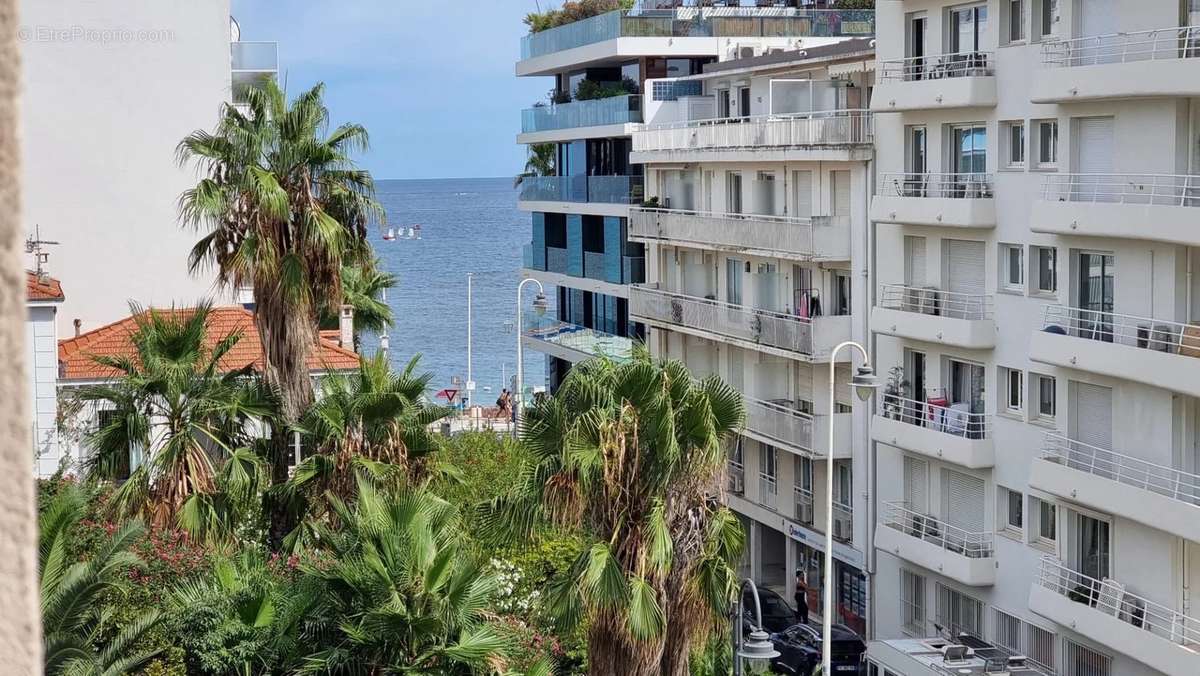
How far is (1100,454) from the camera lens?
2989 cm

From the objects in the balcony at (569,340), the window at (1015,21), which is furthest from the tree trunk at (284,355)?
the balcony at (569,340)

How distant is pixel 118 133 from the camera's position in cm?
4228

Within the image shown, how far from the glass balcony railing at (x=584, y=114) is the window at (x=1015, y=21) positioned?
23.6 metres

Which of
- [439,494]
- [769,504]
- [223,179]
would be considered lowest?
[769,504]

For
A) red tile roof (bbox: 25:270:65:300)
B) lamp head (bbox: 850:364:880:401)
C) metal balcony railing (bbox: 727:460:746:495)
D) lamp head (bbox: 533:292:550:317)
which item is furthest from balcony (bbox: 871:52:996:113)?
lamp head (bbox: 533:292:550:317)

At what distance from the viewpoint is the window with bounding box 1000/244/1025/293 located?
110 ft

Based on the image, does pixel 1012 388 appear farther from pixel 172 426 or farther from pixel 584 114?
pixel 584 114

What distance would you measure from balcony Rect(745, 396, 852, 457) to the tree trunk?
15.3 m

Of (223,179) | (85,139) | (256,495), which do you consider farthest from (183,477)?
(85,139)

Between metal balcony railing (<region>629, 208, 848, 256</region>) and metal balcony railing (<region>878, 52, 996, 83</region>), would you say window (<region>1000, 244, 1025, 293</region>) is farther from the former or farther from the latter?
metal balcony railing (<region>629, 208, 848, 256</region>)

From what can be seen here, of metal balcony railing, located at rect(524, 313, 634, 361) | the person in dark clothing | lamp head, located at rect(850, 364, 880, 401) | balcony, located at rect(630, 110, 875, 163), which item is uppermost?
balcony, located at rect(630, 110, 875, 163)

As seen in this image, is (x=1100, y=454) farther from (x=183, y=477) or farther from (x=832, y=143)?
(x=183, y=477)

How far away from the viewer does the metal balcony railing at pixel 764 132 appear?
39.8m

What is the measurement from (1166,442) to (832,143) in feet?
47.3
